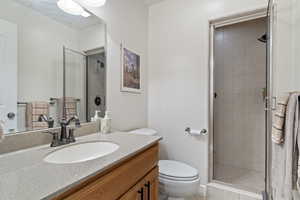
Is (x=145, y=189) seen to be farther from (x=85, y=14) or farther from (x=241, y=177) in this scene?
(x=241, y=177)

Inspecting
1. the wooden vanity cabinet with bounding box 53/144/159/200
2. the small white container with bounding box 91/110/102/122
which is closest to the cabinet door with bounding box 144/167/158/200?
the wooden vanity cabinet with bounding box 53/144/159/200

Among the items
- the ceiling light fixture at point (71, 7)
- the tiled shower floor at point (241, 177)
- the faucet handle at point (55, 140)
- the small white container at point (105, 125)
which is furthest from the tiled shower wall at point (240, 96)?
the faucet handle at point (55, 140)

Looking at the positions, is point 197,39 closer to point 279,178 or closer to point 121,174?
point 279,178

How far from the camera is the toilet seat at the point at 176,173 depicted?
136 centimetres

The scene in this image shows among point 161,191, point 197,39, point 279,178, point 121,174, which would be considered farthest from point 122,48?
point 279,178

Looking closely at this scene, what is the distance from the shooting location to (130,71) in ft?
5.95

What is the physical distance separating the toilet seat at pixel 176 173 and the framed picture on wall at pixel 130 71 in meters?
0.87

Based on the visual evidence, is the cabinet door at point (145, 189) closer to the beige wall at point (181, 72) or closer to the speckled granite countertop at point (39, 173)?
the speckled granite countertop at point (39, 173)

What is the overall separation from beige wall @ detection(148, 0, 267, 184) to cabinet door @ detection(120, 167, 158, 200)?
882mm

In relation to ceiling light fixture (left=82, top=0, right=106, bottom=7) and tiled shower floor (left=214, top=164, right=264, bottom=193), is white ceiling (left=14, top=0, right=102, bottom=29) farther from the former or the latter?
tiled shower floor (left=214, top=164, right=264, bottom=193)

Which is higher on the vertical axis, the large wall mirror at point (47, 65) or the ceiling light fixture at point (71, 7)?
the ceiling light fixture at point (71, 7)

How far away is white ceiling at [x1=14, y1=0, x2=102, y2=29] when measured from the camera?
0.99m

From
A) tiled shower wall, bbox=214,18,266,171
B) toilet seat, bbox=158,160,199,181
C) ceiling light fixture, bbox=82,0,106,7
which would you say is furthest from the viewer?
tiled shower wall, bbox=214,18,266,171

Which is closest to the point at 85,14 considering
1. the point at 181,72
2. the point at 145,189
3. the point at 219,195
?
the point at 181,72
